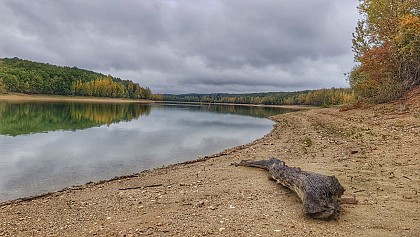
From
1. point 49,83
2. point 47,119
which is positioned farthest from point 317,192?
point 49,83

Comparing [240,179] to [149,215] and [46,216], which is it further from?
[46,216]

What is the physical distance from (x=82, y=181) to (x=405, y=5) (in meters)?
32.7

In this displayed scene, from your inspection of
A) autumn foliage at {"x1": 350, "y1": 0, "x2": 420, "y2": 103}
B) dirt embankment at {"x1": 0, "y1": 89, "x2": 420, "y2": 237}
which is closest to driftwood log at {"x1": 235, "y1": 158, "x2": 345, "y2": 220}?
dirt embankment at {"x1": 0, "y1": 89, "x2": 420, "y2": 237}

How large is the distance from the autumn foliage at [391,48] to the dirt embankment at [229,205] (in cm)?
1773

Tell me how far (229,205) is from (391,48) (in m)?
28.4

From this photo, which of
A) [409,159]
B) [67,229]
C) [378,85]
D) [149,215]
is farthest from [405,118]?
[67,229]

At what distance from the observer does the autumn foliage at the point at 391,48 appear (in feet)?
88.3

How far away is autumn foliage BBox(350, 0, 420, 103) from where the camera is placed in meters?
26.9

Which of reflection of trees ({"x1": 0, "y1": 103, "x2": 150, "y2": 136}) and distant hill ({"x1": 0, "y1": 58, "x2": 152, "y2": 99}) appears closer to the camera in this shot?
reflection of trees ({"x1": 0, "y1": 103, "x2": 150, "y2": 136})

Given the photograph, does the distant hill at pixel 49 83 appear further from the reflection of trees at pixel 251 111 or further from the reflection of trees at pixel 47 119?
the reflection of trees at pixel 47 119

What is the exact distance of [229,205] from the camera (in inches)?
307

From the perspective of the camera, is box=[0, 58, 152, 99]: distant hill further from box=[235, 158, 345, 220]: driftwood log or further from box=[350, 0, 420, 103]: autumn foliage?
box=[235, 158, 345, 220]: driftwood log

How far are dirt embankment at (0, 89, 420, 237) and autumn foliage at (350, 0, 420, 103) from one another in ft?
58.2

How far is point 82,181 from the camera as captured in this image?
12.9 metres
